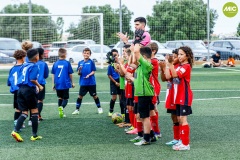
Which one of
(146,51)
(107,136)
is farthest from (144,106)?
(107,136)

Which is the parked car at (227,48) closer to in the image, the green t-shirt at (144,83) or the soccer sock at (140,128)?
the soccer sock at (140,128)

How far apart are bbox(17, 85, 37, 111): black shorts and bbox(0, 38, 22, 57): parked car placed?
20.9m

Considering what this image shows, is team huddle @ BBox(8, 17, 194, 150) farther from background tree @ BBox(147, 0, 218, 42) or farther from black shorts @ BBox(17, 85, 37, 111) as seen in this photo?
background tree @ BBox(147, 0, 218, 42)

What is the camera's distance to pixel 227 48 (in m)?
34.6

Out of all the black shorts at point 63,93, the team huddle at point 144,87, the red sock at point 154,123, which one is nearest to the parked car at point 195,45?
the black shorts at point 63,93

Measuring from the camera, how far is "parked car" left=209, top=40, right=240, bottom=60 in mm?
34325

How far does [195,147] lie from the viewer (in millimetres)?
8219

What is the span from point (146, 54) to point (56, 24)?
22.6 meters

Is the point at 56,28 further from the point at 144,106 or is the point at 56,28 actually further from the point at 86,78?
the point at 144,106

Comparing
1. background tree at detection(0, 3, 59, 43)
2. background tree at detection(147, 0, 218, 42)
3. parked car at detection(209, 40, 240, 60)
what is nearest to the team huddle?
background tree at detection(0, 3, 59, 43)

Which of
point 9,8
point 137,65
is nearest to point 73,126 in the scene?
point 137,65

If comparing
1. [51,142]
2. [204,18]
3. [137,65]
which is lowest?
[51,142]

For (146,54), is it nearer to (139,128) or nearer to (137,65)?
(137,65)

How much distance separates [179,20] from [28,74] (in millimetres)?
22299
